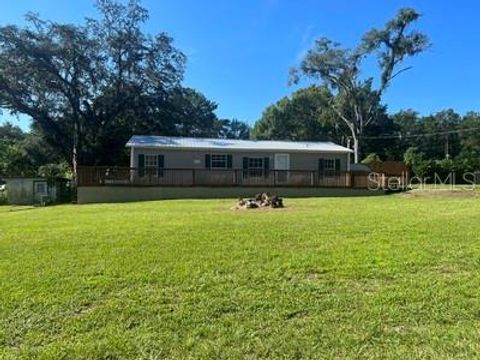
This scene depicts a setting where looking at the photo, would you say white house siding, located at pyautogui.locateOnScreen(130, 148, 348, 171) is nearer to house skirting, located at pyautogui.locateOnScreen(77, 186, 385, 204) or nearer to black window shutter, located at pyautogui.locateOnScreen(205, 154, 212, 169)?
black window shutter, located at pyautogui.locateOnScreen(205, 154, 212, 169)

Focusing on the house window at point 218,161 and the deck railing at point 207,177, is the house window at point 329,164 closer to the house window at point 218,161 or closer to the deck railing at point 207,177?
the deck railing at point 207,177

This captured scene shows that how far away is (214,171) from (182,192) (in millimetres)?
1886

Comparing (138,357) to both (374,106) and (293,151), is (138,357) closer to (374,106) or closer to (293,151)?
(293,151)

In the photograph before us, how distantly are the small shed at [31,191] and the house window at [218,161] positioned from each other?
24.7ft

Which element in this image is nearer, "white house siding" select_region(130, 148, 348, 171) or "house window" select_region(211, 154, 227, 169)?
"white house siding" select_region(130, 148, 348, 171)

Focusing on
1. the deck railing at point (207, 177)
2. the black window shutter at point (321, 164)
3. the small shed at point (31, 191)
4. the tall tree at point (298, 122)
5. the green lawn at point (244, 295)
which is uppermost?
the tall tree at point (298, 122)

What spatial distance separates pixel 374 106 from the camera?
41.2 metres

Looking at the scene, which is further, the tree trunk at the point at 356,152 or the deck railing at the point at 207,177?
the tree trunk at the point at 356,152

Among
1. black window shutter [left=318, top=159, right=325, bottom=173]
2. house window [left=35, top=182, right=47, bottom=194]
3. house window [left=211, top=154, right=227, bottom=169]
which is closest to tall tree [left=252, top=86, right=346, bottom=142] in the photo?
black window shutter [left=318, top=159, right=325, bottom=173]

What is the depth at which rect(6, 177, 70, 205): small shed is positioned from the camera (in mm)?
23625

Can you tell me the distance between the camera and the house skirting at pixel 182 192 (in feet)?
70.7

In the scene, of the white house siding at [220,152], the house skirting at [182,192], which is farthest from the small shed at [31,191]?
the white house siding at [220,152]

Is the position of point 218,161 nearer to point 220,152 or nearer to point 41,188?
point 220,152

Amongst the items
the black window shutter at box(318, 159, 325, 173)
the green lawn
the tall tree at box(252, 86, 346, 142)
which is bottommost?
the green lawn
